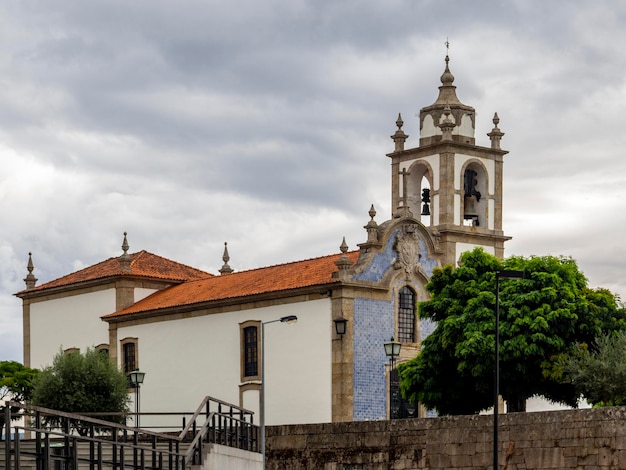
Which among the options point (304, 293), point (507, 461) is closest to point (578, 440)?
point (507, 461)

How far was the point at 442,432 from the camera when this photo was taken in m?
39.6

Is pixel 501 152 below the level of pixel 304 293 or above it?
above

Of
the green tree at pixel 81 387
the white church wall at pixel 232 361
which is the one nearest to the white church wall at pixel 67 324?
the white church wall at pixel 232 361

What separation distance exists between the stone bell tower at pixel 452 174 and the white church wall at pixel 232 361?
382 inches

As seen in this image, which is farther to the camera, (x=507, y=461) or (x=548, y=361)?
(x=548, y=361)

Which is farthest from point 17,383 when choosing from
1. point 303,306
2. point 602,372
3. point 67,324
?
point 602,372

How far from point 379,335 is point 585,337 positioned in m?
8.35

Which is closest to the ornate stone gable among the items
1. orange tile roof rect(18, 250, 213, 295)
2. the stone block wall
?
the stone block wall

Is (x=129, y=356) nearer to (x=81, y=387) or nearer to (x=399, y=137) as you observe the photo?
(x=81, y=387)

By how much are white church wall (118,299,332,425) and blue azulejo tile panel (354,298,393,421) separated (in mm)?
989

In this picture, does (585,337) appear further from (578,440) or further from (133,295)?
(133,295)

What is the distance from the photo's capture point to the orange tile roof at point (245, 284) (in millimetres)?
54312

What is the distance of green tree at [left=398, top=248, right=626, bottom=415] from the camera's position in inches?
1852

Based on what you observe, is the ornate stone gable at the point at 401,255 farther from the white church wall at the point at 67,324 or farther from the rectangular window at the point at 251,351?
the white church wall at the point at 67,324
